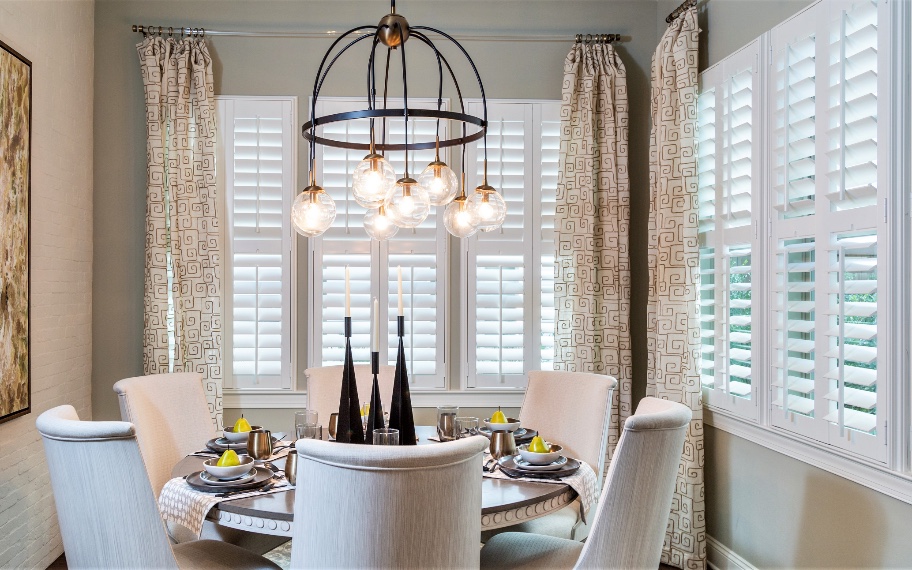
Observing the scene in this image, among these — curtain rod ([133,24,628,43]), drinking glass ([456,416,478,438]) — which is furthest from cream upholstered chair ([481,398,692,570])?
curtain rod ([133,24,628,43])

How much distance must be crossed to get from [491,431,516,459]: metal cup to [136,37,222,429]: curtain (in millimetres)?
1805

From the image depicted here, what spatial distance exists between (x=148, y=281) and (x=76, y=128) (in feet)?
2.75

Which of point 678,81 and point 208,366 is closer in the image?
point 678,81

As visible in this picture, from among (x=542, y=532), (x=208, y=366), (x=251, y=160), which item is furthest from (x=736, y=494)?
(x=251, y=160)

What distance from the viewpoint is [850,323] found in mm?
2209

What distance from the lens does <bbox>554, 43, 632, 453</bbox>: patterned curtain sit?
354 cm

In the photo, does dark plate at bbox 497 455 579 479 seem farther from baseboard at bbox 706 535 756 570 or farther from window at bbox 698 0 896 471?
baseboard at bbox 706 535 756 570

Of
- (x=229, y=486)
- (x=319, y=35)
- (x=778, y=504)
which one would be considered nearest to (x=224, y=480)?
(x=229, y=486)

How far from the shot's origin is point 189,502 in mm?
1814

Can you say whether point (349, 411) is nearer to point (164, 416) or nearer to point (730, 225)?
point (164, 416)

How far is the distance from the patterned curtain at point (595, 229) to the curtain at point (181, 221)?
1.83m

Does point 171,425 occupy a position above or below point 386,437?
below

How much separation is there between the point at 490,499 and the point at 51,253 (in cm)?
247

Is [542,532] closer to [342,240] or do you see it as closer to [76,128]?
[342,240]
